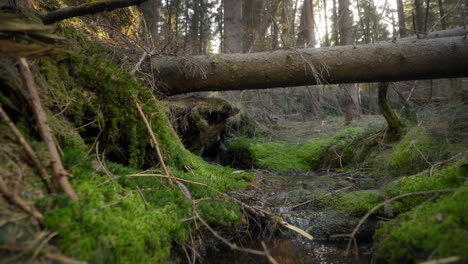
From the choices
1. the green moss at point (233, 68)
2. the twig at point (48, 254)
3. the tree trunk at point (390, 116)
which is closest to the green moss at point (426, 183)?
the twig at point (48, 254)

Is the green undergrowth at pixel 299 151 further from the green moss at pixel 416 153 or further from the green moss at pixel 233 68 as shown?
the green moss at pixel 233 68

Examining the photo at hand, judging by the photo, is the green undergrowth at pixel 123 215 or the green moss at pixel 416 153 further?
the green moss at pixel 416 153

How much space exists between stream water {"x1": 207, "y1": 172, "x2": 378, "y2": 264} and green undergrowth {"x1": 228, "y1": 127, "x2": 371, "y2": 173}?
157 centimetres

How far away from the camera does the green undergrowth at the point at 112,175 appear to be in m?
1.37

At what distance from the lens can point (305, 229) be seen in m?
2.60

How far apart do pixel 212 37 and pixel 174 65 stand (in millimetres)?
12794

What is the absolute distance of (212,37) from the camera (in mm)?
16375

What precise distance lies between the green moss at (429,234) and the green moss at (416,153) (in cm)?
211

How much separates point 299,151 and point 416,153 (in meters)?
2.57

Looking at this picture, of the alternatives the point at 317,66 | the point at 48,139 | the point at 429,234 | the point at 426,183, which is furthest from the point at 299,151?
the point at 48,139

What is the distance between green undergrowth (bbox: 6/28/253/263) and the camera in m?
1.37

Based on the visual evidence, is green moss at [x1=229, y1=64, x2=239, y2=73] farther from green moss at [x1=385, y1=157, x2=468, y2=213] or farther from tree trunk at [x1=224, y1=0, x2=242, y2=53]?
tree trunk at [x1=224, y1=0, x2=242, y2=53]

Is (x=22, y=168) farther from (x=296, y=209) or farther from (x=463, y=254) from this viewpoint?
(x=296, y=209)

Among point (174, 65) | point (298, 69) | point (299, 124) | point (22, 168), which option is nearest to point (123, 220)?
point (22, 168)
